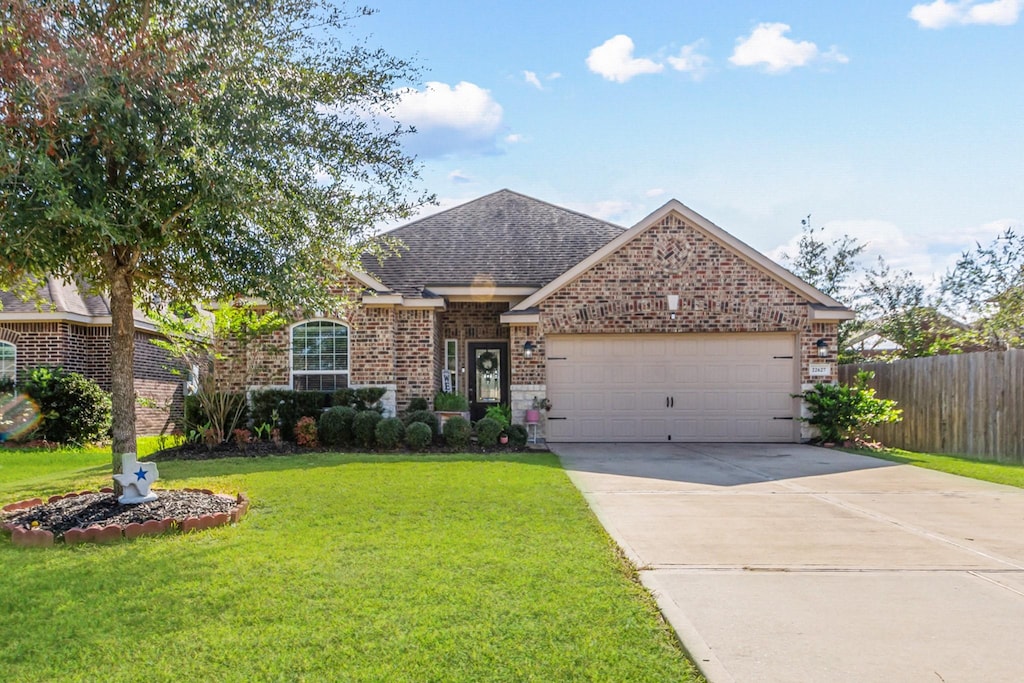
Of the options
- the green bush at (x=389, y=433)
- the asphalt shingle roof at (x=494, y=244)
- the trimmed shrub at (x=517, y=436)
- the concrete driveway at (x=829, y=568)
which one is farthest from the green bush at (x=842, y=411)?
the green bush at (x=389, y=433)

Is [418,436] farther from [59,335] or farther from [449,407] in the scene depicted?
[59,335]

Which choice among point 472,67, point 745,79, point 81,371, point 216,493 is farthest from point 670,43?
point 81,371

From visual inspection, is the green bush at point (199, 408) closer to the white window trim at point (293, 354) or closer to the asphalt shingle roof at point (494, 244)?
the white window trim at point (293, 354)

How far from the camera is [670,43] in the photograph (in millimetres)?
10719

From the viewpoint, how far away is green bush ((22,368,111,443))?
598 inches

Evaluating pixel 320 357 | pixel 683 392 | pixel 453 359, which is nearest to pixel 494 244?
pixel 453 359

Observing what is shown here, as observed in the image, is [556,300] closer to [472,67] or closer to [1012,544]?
[472,67]


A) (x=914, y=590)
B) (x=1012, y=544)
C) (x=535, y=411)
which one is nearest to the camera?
(x=914, y=590)

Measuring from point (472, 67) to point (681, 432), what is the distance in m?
8.60

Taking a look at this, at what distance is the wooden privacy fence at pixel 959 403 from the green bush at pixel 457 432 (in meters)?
9.06

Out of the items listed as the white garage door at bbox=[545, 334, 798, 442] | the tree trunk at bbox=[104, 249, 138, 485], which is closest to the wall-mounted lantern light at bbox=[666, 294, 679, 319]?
the white garage door at bbox=[545, 334, 798, 442]

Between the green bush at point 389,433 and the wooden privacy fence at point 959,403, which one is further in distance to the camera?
the green bush at point 389,433

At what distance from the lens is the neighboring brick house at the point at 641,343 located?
1527cm

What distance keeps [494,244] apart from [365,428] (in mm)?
6168
